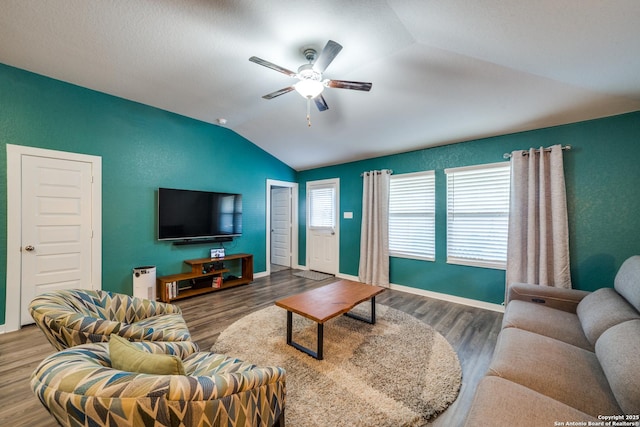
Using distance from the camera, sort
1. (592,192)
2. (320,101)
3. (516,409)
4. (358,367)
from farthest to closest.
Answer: (592,192) < (320,101) < (358,367) < (516,409)

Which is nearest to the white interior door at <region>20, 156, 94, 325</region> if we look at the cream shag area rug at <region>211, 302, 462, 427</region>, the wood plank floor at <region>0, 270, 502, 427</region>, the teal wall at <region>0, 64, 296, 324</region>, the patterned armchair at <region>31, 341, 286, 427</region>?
the teal wall at <region>0, 64, 296, 324</region>

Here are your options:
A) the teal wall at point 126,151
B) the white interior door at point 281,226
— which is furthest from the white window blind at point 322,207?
the teal wall at point 126,151

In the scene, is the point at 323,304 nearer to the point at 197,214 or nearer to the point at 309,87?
the point at 309,87

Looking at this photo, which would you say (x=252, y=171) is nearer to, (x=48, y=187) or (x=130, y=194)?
(x=130, y=194)

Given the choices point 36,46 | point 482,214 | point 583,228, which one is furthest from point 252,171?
point 583,228

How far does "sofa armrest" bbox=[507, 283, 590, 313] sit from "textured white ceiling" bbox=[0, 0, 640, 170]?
6.36 ft

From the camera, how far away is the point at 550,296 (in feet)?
7.35

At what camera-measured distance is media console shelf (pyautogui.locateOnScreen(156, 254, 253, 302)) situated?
3.58m

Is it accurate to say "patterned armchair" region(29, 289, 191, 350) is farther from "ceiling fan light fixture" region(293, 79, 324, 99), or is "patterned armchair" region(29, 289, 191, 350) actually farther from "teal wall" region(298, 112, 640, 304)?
"teal wall" region(298, 112, 640, 304)

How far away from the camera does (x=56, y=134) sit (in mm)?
2926

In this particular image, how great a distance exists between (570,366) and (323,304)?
5.66 feet

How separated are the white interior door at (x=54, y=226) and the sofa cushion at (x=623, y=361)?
4777 mm

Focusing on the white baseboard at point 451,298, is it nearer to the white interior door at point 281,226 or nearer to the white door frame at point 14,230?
the white interior door at point 281,226

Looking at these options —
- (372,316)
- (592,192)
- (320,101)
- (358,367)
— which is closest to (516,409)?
(358,367)
